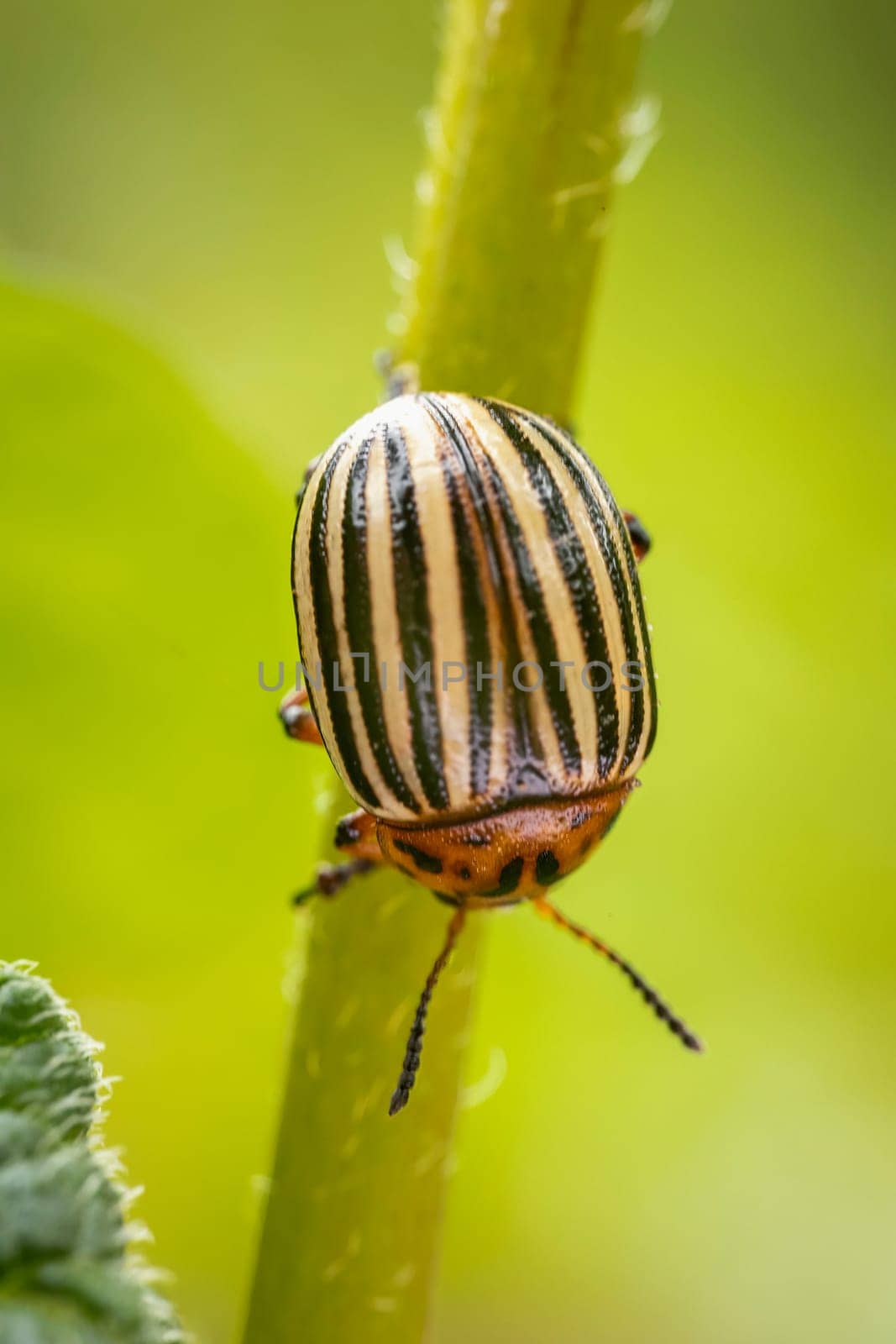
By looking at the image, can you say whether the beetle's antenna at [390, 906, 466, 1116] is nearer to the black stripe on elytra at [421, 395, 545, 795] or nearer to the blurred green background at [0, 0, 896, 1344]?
the black stripe on elytra at [421, 395, 545, 795]

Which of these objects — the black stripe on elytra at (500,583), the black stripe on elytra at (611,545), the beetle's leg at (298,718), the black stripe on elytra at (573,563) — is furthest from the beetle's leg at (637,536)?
the beetle's leg at (298,718)

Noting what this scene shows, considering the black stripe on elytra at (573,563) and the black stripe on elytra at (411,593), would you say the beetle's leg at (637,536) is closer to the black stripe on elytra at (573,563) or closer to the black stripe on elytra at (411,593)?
the black stripe on elytra at (573,563)

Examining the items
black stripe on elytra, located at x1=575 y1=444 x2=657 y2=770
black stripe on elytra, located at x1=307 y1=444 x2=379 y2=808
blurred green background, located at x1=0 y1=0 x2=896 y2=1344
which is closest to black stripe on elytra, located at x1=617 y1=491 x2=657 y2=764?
black stripe on elytra, located at x1=575 y1=444 x2=657 y2=770

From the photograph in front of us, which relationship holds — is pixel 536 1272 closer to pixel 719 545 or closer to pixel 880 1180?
pixel 880 1180

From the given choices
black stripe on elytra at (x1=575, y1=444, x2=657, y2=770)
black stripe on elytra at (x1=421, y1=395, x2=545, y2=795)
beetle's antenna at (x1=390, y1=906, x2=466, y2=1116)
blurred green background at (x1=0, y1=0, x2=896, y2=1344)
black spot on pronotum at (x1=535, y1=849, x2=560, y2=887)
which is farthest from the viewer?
blurred green background at (x1=0, y1=0, x2=896, y2=1344)

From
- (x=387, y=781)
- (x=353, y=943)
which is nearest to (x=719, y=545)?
(x=387, y=781)

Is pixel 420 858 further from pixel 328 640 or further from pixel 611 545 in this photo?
pixel 611 545
